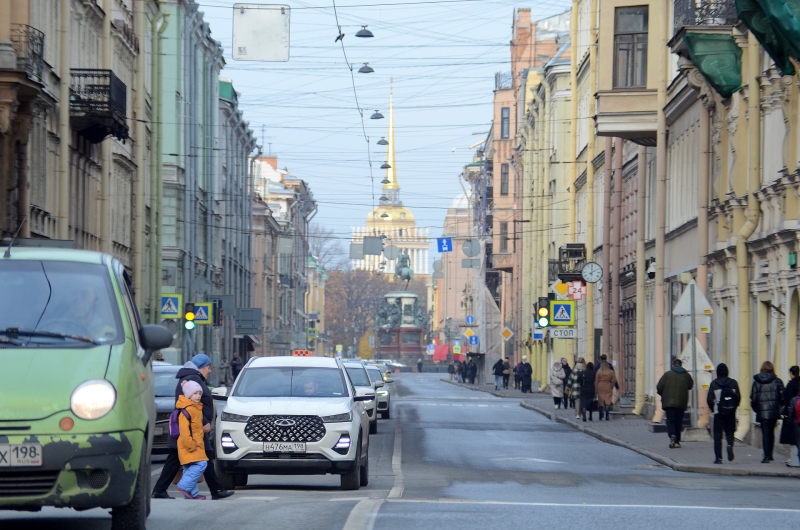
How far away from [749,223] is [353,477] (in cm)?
1339

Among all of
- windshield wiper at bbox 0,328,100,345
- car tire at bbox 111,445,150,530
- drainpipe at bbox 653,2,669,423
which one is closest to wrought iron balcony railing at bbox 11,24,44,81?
drainpipe at bbox 653,2,669,423

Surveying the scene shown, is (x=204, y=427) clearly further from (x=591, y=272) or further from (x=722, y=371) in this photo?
(x=591, y=272)

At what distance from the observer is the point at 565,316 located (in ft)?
150

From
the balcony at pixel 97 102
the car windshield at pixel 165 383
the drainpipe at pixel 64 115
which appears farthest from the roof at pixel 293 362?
the balcony at pixel 97 102

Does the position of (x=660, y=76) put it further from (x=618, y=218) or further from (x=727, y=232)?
(x=618, y=218)

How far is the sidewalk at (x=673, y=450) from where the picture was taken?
20641 mm

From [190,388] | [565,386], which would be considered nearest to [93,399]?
[190,388]

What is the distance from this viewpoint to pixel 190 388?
550 inches

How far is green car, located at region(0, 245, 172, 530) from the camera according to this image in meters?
8.34

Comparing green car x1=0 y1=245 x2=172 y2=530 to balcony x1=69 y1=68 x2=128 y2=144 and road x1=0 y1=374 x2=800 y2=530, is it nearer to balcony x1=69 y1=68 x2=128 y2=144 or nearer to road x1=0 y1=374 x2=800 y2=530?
road x1=0 y1=374 x2=800 y2=530

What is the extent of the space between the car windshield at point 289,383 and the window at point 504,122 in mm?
80106

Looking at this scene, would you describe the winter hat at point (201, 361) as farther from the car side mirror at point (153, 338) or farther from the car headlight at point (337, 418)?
the car side mirror at point (153, 338)

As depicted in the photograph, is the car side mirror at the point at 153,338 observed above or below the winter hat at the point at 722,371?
above

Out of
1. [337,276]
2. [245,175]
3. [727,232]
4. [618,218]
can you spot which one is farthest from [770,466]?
[337,276]
